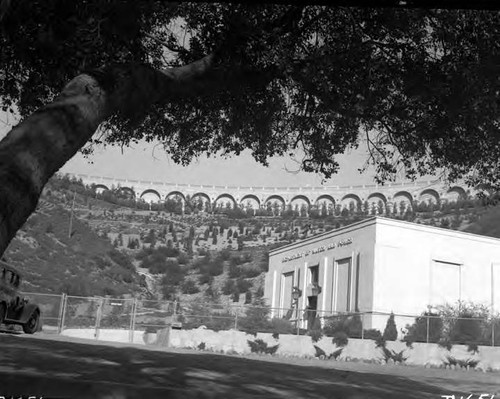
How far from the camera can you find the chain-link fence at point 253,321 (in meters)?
31.2

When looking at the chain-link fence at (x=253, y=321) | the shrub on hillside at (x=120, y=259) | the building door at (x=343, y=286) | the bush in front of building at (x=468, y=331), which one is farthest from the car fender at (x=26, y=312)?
the shrub on hillside at (x=120, y=259)

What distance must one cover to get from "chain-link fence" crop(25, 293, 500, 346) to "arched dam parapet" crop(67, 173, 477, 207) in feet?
276

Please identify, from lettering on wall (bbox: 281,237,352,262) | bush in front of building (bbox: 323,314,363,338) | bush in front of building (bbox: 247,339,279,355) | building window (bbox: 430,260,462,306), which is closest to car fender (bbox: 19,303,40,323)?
bush in front of building (bbox: 247,339,279,355)

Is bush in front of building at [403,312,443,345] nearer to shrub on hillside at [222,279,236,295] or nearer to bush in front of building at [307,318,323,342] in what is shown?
bush in front of building at [307,318,323,342]

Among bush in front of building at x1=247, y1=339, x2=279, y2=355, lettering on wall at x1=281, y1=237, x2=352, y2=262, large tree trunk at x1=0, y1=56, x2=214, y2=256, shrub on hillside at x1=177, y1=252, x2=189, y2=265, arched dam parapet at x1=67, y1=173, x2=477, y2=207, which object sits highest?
arched dam parapet at x1=67, y1=173, x2=477, y2=207

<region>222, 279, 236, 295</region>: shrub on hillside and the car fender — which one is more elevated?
<region>222, 279, 236, 295</region>: shrub on hillside

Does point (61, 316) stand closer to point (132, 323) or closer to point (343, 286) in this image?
point (132, 323)

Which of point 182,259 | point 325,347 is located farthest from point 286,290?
point 182,259

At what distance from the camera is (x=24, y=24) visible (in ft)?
32.2

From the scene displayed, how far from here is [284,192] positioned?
440 feet

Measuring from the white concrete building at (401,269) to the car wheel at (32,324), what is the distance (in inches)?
662

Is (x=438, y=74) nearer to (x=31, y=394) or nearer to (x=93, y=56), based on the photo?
(x=93, y=56)

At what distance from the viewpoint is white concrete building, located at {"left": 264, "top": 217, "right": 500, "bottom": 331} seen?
39781 mm

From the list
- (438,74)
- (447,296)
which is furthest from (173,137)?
(447,296)
